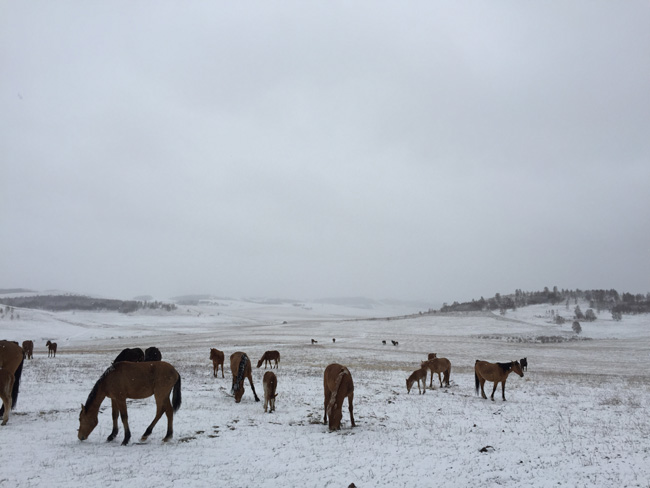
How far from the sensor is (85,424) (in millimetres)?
8750

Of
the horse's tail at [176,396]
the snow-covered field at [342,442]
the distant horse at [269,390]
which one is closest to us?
the snow-covered field at [342,442]

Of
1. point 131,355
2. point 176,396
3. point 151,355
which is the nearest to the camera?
point 176,396

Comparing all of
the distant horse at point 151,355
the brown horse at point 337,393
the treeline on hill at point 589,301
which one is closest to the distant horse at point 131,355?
the distant horse at point 151,355

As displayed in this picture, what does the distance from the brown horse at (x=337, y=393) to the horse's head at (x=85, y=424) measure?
604 cm

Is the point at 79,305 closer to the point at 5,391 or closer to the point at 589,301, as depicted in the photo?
the point at 5,391

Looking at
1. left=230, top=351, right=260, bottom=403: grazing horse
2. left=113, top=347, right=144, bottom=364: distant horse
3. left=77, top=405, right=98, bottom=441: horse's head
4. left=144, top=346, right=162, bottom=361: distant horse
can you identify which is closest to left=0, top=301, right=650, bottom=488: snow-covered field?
left=77, top=405, right=98, bottom=441: horse's head

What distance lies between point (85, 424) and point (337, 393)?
6451 millimetres

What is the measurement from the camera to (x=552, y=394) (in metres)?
17.0

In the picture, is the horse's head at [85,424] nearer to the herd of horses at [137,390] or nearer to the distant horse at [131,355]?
the herd of horses at [137,390]

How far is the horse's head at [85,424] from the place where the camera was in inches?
342

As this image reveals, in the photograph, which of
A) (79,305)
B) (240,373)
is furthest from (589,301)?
(79,305)

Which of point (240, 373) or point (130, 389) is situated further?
point (240, 373)

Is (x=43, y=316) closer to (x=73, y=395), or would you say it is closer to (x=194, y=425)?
(x=73, y=395)

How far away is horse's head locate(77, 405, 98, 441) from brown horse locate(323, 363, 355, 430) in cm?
604
